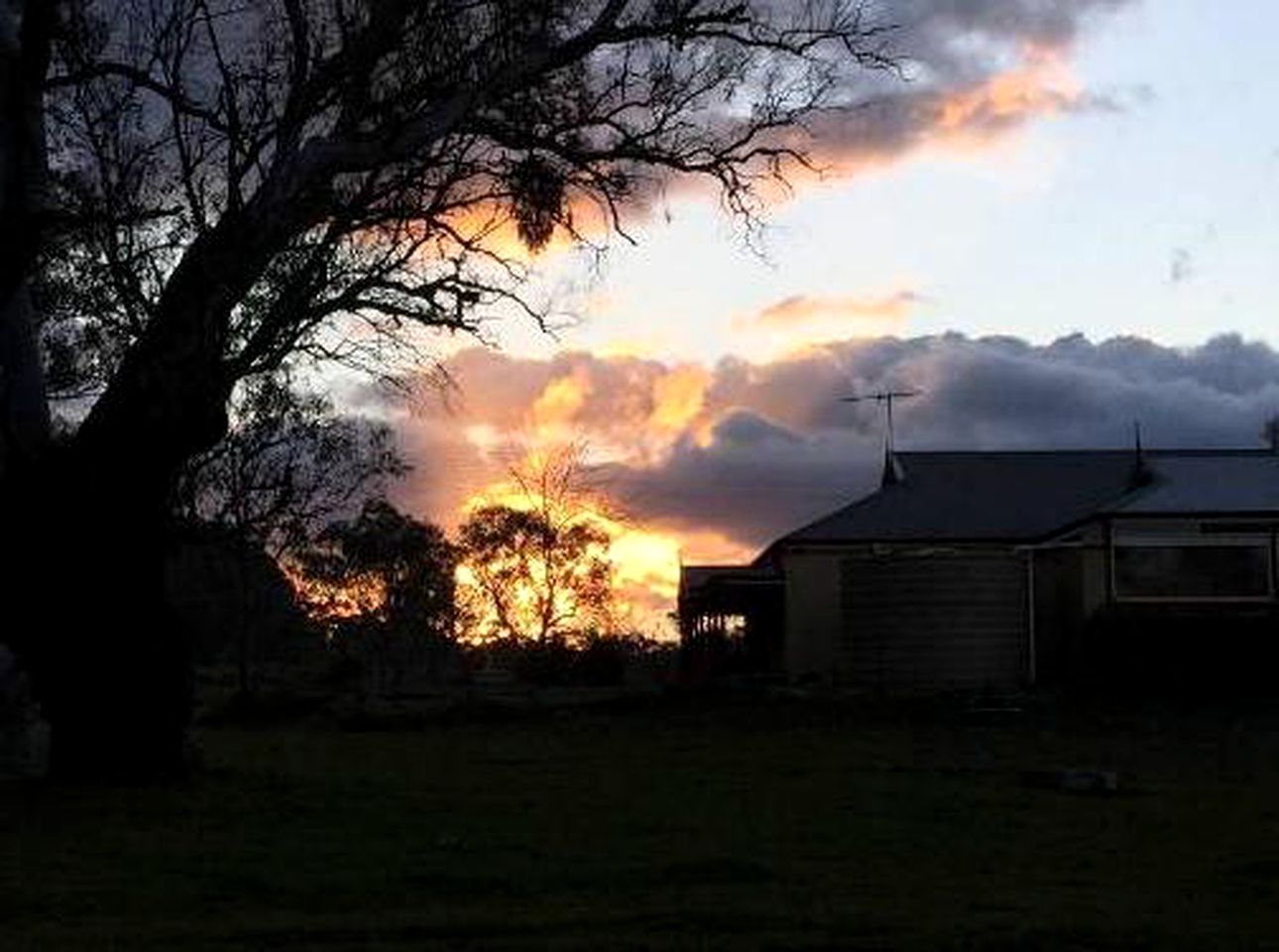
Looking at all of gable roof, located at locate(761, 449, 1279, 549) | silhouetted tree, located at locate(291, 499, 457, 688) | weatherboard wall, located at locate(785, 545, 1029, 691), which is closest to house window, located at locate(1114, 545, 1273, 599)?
gable roof, located at locate(761, 449, 1279, 549)

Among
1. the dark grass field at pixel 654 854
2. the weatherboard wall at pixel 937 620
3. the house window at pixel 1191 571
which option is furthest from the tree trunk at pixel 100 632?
the house window at pixel 1191 571

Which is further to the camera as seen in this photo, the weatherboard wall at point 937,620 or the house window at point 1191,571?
the house window at point 1191,571

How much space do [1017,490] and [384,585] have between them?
26.8 meters

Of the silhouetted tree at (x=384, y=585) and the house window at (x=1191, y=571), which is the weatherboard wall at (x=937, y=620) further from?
the silhouetted tree at (x=384, y=585)

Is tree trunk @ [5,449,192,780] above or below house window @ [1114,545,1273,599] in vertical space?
below

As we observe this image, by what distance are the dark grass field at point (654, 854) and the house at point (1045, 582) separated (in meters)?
11.3

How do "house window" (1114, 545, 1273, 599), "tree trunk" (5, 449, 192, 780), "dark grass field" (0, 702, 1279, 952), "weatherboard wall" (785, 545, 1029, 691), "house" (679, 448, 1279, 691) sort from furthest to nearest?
"house window" (1114, 545, 1273, 599), "weatherboard wall" (785, 545, 1029, 691), "house" (679, 448, 1279, 691), "tree trunk" (5, 449, 192, 780), "dark grass field" (0, 702, 1279, 952)

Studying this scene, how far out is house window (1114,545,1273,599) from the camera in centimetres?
3641

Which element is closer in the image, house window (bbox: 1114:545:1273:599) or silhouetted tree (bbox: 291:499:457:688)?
house window (bbox: 1114:545:1273:599)

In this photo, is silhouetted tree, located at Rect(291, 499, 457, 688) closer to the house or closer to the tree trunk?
the house

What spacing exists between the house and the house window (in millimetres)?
26

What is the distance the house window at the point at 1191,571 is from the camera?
36.4m

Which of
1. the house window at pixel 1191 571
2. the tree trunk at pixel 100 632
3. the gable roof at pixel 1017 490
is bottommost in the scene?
the tree trunk at pixel 100 632

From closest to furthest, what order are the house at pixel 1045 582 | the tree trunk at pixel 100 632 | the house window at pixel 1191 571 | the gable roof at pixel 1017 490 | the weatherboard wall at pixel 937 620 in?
the tree trunk at pixel 100 632 → the house at pixel 1045 582 → the weatherboard wall at pixel 937 620 → the house window at pixel 1191 571 → the gable roof at pixel 1017 490
